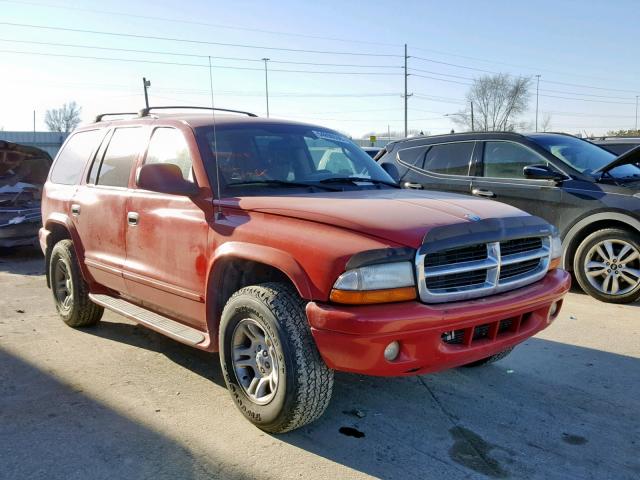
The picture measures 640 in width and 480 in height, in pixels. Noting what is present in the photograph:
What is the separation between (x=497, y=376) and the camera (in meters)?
4.03

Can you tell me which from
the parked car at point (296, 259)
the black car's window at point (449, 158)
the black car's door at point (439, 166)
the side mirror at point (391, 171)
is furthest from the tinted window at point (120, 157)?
the black car's window at point (449, 158)

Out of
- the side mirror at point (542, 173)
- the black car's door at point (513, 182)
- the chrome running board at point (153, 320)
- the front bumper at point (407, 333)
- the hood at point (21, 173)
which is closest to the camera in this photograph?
the front bumper at point (407, 333)

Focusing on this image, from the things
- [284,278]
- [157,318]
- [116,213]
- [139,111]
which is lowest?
[157,318]

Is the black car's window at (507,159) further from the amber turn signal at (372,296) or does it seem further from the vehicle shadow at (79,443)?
the vehicle shadow at (79,443)

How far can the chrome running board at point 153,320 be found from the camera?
11.9ft

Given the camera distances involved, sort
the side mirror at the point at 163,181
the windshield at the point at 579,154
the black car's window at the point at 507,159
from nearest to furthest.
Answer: the side mirror at the point at 163,181 < the windshield at the point at 579,154 < the black car's window at the point at 507,159

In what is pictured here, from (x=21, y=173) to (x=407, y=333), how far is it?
8.88m

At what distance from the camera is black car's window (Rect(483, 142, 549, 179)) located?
656 cm

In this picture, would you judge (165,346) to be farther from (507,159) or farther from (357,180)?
(507,159)

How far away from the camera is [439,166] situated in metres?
7.34

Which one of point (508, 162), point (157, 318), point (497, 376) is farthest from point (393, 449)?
point (508, 162)

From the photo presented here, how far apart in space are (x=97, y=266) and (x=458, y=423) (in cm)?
307

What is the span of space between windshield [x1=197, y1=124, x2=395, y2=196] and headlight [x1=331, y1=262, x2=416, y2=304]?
1107mm

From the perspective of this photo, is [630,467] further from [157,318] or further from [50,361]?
[50,361]
